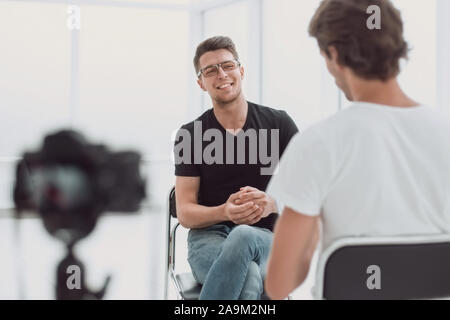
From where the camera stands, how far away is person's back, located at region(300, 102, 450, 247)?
935 millimetres

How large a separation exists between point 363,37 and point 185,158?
3.69 ft

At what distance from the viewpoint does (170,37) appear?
5730 millimetres

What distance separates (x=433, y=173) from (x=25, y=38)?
5160 millimetres

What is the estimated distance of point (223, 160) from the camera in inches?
78.6

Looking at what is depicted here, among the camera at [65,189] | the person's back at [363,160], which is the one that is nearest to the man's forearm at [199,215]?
the camera at [65,189]

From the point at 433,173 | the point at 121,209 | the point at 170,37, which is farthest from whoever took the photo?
the point at 170,37

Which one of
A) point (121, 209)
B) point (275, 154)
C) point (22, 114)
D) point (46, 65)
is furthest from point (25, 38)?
point (275, 154)

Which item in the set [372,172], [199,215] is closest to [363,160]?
[372,172]

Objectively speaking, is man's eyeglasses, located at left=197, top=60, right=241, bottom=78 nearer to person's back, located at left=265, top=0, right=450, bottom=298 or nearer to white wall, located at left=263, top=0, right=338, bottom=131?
person's back, located at left=265, top=0, right=450, bottom=298

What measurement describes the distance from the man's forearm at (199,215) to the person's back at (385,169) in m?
0.86

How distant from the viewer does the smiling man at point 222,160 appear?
181 cm

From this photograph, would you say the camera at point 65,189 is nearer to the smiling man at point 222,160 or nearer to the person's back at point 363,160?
the smiling man at point 222,160
